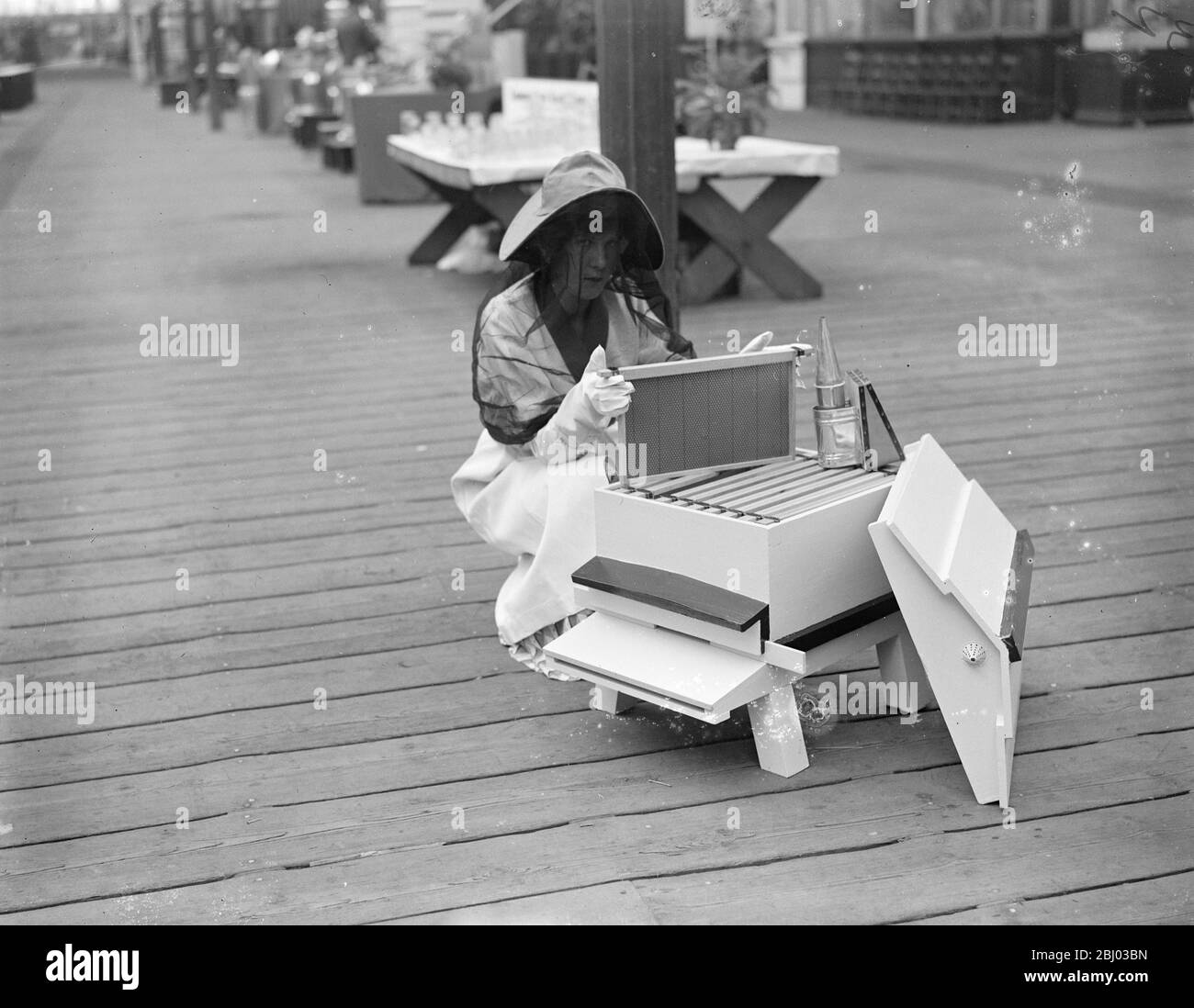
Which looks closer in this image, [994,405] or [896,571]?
[896,571]

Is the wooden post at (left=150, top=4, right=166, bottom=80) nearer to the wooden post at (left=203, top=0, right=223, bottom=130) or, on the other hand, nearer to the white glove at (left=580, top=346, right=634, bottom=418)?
the wooden post at (left=203, top=0, right=223, bottom=130)

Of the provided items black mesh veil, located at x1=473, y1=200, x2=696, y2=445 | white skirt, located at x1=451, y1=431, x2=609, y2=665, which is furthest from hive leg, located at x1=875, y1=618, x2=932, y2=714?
black mesh veil, located at x1=473, y1=200, x2=696, y2=445

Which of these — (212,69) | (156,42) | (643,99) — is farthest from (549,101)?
(156,42)

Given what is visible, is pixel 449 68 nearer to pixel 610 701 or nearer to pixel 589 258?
pixel 589 258

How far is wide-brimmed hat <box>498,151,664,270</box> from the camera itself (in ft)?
9.95

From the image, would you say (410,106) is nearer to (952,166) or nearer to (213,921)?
(952,166)

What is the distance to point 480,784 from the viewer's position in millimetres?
2797

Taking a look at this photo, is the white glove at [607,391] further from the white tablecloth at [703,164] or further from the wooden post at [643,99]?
the white tablecloth at [703,164]

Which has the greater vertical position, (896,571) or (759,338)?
(759,338)

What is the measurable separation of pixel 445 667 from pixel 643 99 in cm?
186

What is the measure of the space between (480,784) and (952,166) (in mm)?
11906
